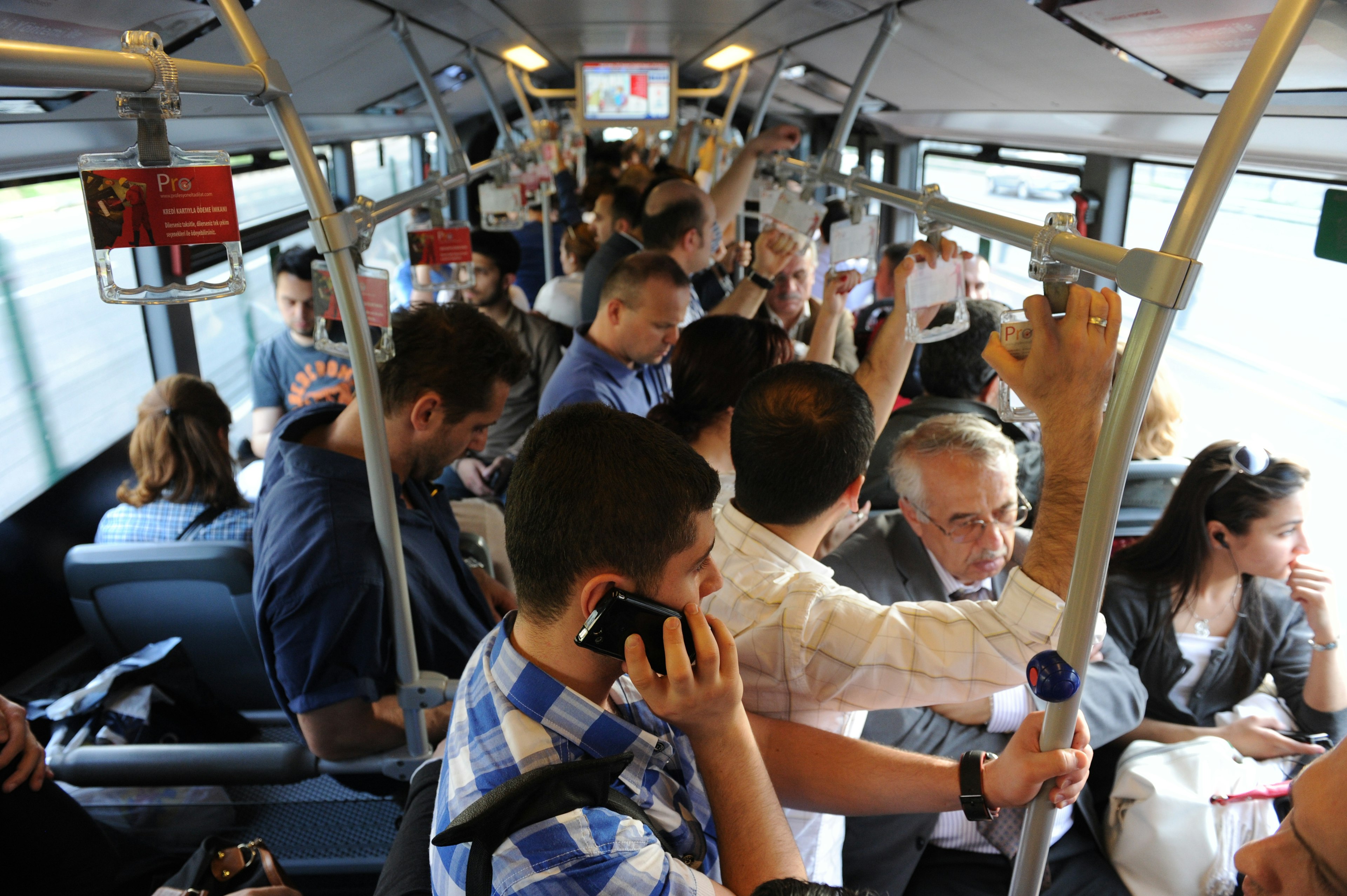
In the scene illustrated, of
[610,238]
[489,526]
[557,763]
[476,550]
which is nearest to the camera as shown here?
[557,763]

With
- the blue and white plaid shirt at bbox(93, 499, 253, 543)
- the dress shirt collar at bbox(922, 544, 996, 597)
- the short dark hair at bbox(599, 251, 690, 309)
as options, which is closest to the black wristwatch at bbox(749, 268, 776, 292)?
the short dark hair at bbox(599, 251, 690, 309)

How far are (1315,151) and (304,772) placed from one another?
9.64ft

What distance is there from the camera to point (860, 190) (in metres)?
2.38

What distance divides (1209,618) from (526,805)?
7.21ft

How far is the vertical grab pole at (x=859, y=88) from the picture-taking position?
113 inches

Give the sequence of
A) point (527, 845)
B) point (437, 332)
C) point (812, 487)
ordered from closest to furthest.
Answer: point (527, 845) → point (812, 487) → point (437, 332)

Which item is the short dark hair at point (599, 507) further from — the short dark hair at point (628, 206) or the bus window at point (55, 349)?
the short dark hair at point (628, 206)

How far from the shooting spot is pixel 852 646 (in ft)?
4.84

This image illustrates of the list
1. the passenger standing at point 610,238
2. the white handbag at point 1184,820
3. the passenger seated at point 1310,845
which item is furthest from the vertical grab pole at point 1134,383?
the passenger standing at point 610,238

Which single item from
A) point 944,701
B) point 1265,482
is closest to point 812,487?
point 944,701

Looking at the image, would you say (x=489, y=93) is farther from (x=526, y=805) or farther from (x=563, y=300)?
(x=526, y=805)

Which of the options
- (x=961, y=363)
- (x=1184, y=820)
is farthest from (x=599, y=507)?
(x=961, y=363)

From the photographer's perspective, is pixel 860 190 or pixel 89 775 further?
pixel 860 190

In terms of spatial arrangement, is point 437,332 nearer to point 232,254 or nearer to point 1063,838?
point 232,254
